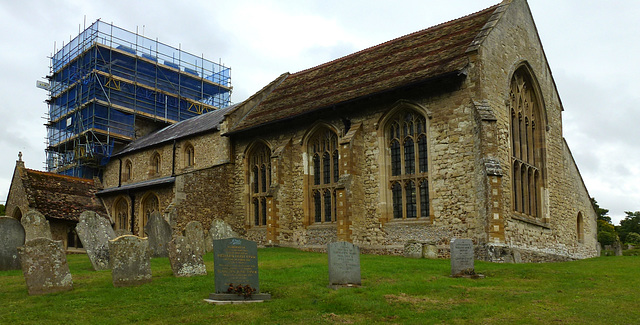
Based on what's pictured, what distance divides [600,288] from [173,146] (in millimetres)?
25977

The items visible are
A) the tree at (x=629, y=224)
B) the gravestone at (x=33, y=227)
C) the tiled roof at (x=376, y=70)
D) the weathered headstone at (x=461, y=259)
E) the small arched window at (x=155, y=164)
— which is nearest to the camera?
the weathered headstone at (x=461, y=259)

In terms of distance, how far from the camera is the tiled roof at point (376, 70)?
23.7m

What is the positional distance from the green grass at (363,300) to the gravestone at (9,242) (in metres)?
0.72

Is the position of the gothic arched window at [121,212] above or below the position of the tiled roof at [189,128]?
below

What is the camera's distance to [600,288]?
14383mm

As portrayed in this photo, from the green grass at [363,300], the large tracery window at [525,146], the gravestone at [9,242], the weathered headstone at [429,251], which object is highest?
the large tracery window at [525,146]

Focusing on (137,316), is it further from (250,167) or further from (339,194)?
(250,167)

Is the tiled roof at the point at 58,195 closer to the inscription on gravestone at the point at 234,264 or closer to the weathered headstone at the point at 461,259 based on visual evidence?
the inscription on gravestone at the point at 234,264

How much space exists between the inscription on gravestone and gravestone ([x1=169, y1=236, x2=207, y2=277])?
233cm

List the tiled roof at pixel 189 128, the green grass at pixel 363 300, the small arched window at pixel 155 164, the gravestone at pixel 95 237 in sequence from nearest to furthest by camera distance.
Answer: the green grass at pixel 363 300 → the gravestone at pixel 95 237 → the tiled roof at pixel 189 128 → the small arched window at pixel 155 164

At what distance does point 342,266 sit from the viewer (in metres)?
14.4

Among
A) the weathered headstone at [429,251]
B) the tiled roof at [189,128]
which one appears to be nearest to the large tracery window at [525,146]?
the weathered headstone at [429,251]

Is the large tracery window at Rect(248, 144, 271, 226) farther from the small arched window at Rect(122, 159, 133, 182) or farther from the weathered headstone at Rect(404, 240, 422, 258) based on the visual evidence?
the small arched window at Rect(122, 159, 133, 182)

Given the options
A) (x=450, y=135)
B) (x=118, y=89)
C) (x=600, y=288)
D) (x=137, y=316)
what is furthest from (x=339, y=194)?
(x=118, y=89)
